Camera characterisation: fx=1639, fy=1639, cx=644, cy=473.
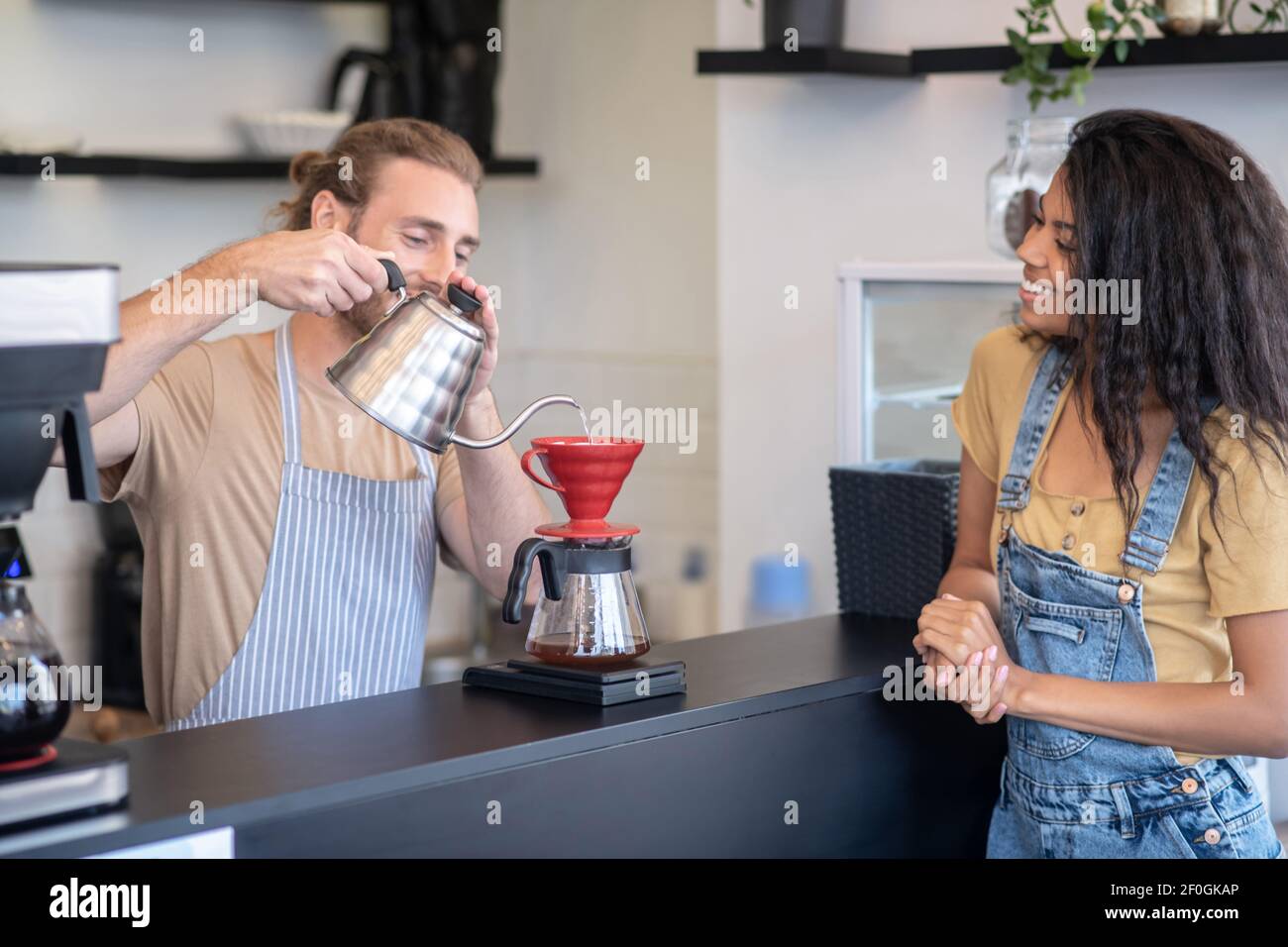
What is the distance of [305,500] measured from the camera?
191cm

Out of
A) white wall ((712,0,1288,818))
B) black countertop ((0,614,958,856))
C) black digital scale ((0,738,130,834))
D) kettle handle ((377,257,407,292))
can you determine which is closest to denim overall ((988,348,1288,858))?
black countertop ((0,614,958,856))

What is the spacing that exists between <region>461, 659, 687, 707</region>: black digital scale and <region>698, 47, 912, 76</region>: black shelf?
1.34 m

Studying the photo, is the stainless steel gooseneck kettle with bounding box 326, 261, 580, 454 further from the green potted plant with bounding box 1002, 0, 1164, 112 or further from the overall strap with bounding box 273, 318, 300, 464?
the green potted plant with bounding box 1002, 0, 1164, 112

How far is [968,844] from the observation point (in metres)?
1.87

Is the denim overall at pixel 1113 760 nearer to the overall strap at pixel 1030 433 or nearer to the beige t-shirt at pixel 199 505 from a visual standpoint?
the overall strap at pixel 1030 433

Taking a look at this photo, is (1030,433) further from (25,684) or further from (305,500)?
(25,684)

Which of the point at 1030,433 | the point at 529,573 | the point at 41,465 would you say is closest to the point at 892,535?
the point at 1030,433

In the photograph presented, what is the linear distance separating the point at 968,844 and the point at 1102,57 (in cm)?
114

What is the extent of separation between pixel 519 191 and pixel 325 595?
8.31 feet

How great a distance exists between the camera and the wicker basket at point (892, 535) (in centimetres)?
203

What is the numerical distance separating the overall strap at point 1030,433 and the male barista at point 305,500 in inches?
21.8

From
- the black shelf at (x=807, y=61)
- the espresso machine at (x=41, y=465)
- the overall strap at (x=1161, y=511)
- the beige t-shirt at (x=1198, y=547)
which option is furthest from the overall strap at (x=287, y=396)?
the black shelf at (x=807, y=61)

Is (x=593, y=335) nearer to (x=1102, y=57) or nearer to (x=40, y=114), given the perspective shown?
(x=40, y=114)
